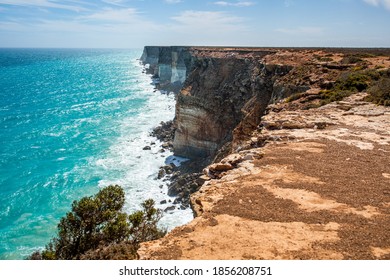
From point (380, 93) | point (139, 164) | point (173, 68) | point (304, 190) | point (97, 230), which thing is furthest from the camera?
point (173, 68)

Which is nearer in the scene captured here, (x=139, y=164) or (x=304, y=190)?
(x=304, y=190)

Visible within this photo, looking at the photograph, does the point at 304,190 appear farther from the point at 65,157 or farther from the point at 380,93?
the point at 65,157

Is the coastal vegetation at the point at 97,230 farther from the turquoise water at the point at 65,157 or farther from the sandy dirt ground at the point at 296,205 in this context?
the turquoise water at the point at 65,157

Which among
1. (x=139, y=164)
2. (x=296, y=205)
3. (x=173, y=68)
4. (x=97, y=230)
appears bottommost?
(x=139, y=164)

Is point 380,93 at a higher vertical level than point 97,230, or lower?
higher

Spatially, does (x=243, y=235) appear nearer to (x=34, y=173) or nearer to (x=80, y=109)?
(x=34, y=173)

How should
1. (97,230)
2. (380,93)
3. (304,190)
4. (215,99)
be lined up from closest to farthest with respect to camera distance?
1. (304,190)
2. (97,230)
3. (380,93)
4. (215,99)

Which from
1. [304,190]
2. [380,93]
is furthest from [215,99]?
[304,190]

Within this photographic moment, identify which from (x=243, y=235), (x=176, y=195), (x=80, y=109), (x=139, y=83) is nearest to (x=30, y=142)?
(x=80, y=109)

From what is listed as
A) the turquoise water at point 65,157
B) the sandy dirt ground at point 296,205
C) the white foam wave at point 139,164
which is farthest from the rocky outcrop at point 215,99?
the sandy dirt ground at point 296,205

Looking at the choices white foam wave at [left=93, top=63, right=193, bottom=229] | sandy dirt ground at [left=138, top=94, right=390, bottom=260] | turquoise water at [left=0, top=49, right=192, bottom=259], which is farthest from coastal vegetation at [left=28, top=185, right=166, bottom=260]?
turquoise water at [left=0, top=49, right=192, bottom=259]
